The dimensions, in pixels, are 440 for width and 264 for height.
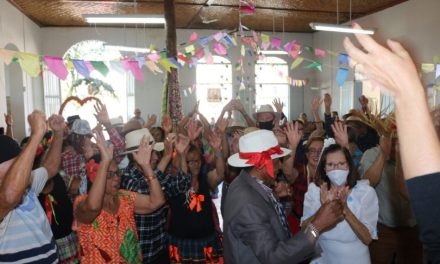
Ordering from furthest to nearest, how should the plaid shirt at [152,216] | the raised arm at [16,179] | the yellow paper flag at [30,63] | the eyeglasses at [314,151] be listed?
the yellow paper flag at [30,63]
the eyeglasses at [314,151]
the plaid shirt at [152,216]
the raised arm at [16,179]

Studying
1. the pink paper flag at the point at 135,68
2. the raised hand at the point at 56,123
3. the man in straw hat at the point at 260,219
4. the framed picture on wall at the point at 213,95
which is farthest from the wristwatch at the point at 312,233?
the framed picture on wall at the point at 213,95

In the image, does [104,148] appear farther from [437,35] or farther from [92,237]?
[437,35]

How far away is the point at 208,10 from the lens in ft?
36.8

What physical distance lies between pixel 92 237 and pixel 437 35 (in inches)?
383

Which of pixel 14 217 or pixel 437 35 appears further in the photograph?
pixel 437 35

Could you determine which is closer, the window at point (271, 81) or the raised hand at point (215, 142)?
the raised hand at point (215, 142)

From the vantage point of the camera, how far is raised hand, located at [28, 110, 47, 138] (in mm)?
1862

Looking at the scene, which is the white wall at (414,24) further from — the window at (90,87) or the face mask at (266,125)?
the window at (90,87)

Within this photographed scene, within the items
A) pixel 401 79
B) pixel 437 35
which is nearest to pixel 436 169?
pixel 401 79

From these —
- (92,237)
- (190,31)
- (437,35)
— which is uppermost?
(190,31)

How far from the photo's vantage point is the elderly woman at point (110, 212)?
7.47 ft

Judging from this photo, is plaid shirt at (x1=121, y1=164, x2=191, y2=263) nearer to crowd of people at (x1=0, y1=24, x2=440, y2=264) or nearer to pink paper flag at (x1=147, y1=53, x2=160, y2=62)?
crowd of people at (x1=0, y1=24, x2=440, y2=264)

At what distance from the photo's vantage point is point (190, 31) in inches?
550

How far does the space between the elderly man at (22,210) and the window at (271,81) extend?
12.7 meters
